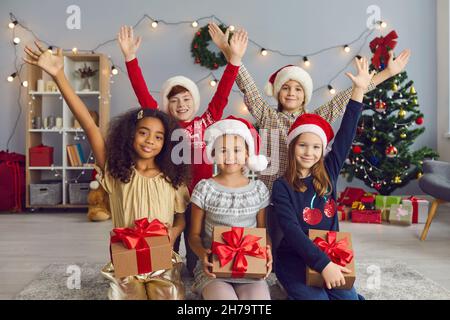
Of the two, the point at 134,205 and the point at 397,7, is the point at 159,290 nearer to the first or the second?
the point at 134,205

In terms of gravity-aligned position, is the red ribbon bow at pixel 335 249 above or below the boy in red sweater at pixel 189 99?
below

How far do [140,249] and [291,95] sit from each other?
41.5 inches

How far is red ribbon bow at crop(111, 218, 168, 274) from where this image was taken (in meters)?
1.63

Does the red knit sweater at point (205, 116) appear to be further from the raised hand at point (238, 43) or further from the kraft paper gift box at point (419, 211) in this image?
the kraft paper gift box at point (419, 211)

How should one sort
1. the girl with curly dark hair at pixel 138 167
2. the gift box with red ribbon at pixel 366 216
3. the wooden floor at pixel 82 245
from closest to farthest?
the girl with curly dark hair at pixel 138 167 → the wooden floor at pixel 82 245 → the gift box with red ribbon at pixel 366 216

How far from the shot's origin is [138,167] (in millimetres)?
1862

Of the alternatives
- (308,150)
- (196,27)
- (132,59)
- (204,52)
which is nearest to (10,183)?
(204,52)

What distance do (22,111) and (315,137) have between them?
3786mm

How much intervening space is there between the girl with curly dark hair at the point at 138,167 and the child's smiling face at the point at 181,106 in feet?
0.82

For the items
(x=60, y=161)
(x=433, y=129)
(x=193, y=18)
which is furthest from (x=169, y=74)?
(x=433, y=129)

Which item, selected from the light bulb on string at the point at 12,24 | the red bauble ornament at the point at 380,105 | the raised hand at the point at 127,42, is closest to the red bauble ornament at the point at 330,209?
the raised hand at the point at 127,42

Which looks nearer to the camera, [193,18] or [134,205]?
[134,205]

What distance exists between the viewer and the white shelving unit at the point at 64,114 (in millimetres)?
4309

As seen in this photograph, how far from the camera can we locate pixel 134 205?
1801mm
